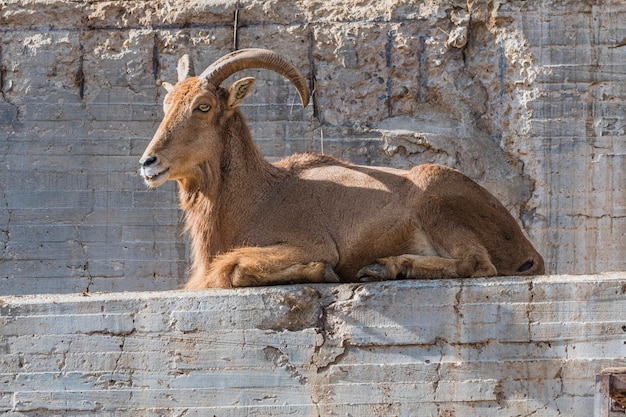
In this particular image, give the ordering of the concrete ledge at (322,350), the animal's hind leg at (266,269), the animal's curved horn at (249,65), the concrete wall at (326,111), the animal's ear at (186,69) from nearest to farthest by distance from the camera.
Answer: the concrete ledge at (322,350)
the animal's hind leg at (266,269)
the animal's curved horn at (249,65)
the animal's ear at (186,69)
the concrete wall at (326,111)

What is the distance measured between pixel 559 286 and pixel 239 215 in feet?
7.71

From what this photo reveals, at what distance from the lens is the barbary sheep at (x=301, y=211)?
8.88 metres

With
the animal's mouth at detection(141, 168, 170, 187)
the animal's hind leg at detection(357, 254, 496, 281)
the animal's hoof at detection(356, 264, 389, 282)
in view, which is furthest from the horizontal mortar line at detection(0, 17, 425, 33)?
the animal's hoof at detection(356, 264, 389, 282)

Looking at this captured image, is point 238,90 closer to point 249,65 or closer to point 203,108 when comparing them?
point 249,65

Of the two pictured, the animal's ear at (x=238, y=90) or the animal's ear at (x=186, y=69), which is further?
the animal's ear at (x=186, y=69)

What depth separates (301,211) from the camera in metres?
9.25

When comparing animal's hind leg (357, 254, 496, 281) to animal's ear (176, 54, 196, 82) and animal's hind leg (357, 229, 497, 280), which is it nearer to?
animal's hind leg (357, 229, 497, 280)

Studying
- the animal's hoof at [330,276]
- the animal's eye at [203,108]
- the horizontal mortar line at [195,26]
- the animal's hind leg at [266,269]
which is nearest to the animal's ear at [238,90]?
the animal's eye at [203,108]

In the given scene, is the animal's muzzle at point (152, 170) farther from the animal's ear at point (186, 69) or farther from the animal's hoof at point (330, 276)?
the animal's hoof at point (330, 276)

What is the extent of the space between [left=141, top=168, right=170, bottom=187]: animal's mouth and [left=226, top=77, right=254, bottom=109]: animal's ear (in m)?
0.78

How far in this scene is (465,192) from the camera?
9273mm

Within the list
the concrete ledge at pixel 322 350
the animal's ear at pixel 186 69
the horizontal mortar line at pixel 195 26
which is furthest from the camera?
the horizontal mortar line at pixel 195 26

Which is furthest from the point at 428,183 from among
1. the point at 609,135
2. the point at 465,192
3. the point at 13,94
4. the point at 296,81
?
the point at 13,94

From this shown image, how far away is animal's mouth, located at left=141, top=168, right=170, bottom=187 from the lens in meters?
8.99
